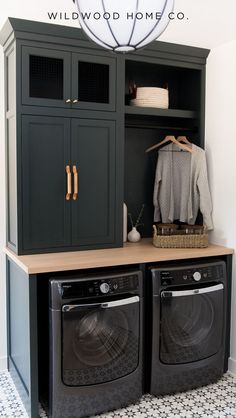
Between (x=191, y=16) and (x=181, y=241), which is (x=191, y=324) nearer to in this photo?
(x=181, y=241)

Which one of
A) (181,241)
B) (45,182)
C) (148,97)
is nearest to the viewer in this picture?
(45,182)

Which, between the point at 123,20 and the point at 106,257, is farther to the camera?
the point at 106,257

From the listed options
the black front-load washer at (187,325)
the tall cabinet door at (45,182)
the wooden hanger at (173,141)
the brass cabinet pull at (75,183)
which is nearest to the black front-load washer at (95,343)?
the black front-load washer at (187,325)

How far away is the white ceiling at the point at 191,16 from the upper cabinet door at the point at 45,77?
229mm

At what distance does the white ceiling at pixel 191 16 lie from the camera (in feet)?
8.27

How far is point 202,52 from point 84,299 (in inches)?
84.3

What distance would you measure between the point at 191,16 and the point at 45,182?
4.68 ft

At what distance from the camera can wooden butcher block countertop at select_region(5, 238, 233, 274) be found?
2496 mm

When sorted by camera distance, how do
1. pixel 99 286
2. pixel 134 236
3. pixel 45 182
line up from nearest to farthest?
pixel 99 286, pixel 45 182, pixel 134 236

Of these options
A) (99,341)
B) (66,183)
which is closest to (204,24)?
(66,183)

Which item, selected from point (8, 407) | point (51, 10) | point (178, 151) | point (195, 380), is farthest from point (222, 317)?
point (51, 10)

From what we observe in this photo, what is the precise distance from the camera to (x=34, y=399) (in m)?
2.49

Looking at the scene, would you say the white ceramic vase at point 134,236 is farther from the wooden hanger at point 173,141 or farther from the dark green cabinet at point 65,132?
the wooden hanger at point 173,141

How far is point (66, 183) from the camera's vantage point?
9.44 ft
